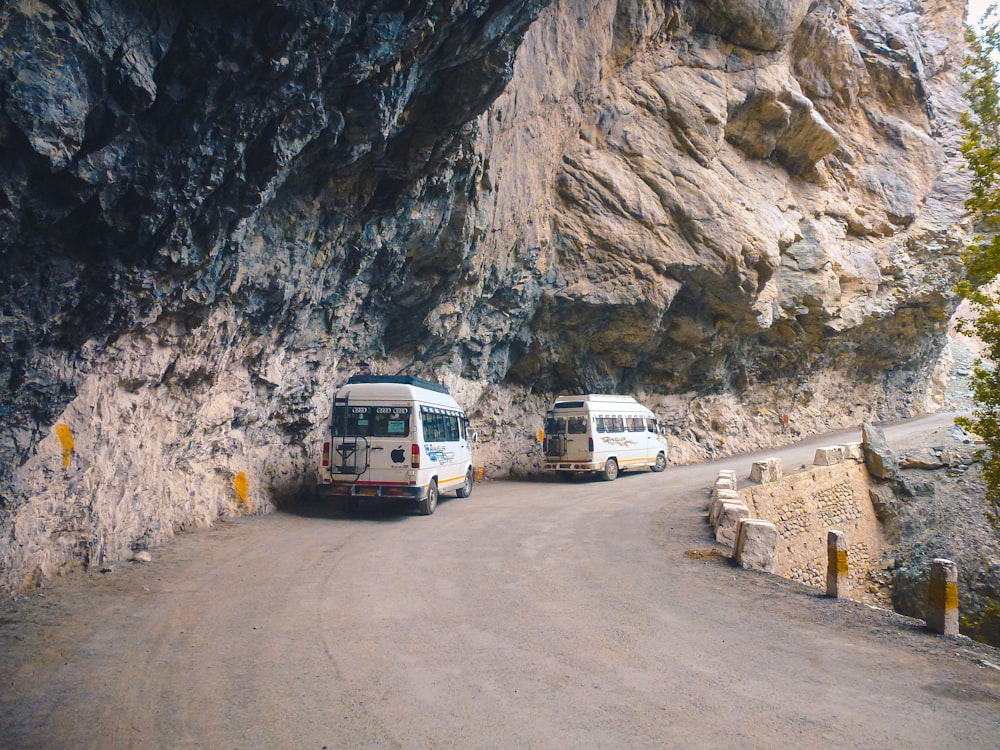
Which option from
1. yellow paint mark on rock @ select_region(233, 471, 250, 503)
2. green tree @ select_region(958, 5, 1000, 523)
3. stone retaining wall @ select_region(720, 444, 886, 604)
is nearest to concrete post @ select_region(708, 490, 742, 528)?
stone retaining wall @ select_region(720, 444, 886, 604)

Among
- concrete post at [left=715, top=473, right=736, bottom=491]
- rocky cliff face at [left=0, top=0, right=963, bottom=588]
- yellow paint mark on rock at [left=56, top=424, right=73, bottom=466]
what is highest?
rocky cliff face at [left=0, top=0, right=963, bottom=588]

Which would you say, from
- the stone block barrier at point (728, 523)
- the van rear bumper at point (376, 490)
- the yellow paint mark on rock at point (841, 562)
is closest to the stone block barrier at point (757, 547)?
the yellow paint mark on rock at point (841, 562)

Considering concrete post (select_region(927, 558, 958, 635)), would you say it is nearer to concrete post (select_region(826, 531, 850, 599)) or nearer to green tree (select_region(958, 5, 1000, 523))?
concrete post (select_region(826, 531, 850, 599))

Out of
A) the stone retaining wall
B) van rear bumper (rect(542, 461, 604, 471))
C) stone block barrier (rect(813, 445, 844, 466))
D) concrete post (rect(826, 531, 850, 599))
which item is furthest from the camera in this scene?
stone block barrier (rect(813, 445, 844, 466))

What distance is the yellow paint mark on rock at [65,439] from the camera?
300 inches

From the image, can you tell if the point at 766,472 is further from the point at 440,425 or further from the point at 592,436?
the point at 440,425

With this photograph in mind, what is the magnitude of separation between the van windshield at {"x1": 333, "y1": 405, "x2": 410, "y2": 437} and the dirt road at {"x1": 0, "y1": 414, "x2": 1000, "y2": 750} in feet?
12.5

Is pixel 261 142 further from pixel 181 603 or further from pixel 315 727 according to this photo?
pixel 315 727

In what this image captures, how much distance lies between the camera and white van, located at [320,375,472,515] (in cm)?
1288

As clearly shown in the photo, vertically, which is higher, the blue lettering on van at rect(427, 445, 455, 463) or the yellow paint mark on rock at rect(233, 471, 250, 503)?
the blue lettering on van at rect(427, 445, 455, 463)

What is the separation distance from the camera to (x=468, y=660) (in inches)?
210

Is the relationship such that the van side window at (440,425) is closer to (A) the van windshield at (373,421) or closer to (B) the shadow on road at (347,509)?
(A) the van windshield at (373,421)

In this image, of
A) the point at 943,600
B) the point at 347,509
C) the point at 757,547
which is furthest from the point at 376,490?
the point at 943,600

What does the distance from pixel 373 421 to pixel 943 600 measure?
9820mm
